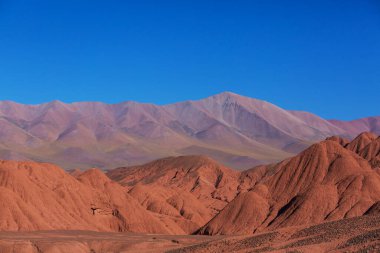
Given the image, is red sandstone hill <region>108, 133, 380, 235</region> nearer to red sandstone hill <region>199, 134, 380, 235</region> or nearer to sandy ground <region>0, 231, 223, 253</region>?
red sandstone hill <region>199, 134, 380, 235</region>

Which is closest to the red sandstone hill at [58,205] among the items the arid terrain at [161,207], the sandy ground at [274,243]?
the arid terrain at [161,207]

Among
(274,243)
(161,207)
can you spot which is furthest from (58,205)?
(274,243)

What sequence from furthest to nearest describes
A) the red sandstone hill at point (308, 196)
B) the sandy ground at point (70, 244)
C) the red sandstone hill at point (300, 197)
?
the red sandstone hill at point (300, 197)
the red sandstone hill at point (308, 196)
the sandy ground at point (70, 244)

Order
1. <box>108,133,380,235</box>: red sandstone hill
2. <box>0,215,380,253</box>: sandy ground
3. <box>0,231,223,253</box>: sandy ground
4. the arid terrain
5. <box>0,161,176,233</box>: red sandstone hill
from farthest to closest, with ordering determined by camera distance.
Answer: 1. <box>108,133,380,235</box>: red sandstone hill
2. <box>0,161,176,233</box>: red sandstone hill
3. the arid terrain
4. <box>0,231,223,253</box>: sandy ground
5. <box>0,215,380,253</box>: sandy ground

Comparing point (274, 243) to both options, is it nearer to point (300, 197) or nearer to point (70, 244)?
point (70, 244)

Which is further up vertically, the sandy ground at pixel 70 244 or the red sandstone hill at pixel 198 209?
the sandy ground at pixel 70 244

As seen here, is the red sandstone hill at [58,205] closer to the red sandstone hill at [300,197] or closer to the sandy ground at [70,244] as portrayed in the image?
the sandy ground at [70,244]

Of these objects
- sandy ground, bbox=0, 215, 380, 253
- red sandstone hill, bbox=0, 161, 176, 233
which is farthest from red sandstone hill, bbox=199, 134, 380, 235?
sandy ground, bbox=0, 215, 380, 253

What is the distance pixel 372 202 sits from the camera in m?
110

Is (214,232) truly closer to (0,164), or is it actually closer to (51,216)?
(51,216)

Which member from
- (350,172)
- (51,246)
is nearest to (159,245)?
(51,246)

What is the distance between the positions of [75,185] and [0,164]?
16.2 metres

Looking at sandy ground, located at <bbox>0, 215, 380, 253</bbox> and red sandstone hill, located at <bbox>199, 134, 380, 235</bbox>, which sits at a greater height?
sandy ground, located at <bbox>0, 215, 380, 253</bbox>

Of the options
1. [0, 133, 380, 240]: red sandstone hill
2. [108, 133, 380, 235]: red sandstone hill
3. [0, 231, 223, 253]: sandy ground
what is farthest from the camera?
[108, 133, 380, 235]: red sandstone hill
